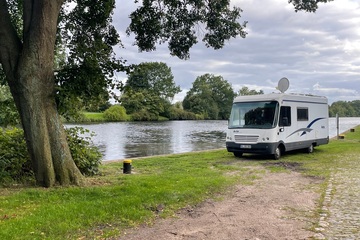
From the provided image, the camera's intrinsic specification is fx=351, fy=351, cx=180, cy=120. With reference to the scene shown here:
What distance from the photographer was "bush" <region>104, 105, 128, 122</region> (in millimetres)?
76812

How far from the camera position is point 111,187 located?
784cm

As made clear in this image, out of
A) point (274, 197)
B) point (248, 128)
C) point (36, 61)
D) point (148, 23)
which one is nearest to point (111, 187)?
point (36, 61)

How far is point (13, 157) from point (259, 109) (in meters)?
9.99

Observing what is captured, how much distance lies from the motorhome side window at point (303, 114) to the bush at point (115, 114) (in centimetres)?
6351

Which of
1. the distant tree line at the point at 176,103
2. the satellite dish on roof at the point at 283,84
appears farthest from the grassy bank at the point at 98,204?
the distant tree line at the point at 176,103

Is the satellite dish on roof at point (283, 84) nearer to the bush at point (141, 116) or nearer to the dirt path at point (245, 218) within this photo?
the dirt path at point (245, 218)

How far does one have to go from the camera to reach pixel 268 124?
1473 cm

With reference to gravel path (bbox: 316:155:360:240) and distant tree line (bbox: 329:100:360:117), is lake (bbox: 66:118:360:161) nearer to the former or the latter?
gravel path (bbox: 316:155:360:240)

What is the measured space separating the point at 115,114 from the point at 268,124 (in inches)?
2586

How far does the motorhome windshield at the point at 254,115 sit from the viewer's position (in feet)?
48.6

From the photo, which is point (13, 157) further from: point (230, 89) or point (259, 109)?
point (230, 89)

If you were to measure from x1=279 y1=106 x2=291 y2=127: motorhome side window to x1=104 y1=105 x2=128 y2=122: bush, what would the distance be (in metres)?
64.4

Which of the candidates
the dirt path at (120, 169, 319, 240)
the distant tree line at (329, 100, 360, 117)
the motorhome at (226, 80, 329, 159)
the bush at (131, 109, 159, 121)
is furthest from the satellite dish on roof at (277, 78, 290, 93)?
the distant tree line at (329, 100, 360, 117)

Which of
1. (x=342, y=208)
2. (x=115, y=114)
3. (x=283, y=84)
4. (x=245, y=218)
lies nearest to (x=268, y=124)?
(x=283, y=84)
